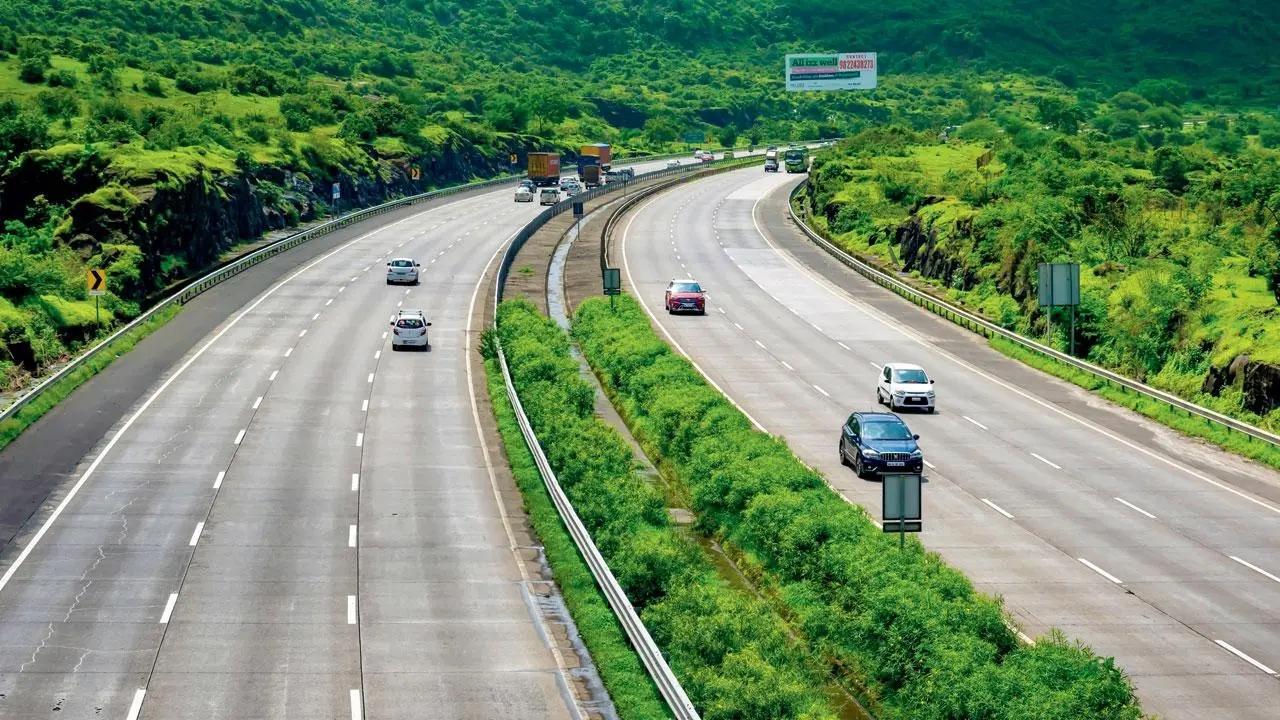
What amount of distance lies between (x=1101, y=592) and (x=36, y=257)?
4920cm

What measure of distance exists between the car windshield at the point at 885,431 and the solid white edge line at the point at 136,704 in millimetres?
21425

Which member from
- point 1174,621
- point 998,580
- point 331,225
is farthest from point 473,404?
point 331,225

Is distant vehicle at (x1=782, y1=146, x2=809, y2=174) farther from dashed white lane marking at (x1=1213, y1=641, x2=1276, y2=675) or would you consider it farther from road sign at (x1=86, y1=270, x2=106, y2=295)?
dashed white lane marking at (x1=1213, y1=641, x2=1276, y2=675)

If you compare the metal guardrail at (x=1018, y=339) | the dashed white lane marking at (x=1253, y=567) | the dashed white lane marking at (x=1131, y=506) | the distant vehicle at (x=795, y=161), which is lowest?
the distant vehicle at (x=795, y=161)

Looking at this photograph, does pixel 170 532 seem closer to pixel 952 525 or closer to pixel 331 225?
pixel 952 525

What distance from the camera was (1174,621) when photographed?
2880 cm

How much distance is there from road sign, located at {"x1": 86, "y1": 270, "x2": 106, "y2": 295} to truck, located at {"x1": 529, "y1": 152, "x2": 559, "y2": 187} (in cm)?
7776

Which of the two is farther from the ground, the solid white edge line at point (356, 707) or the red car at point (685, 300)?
the solid white edge line at point (356, 707)

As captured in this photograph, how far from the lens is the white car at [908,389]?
48.8 m

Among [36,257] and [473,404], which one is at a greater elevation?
[36,257]

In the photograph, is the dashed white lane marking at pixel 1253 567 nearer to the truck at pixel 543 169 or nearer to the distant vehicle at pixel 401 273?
the distant vehicle at pixel 401 273

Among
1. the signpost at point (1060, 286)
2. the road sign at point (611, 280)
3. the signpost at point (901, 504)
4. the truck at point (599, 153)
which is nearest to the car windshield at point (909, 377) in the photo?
the signpost at point (1060, 286)

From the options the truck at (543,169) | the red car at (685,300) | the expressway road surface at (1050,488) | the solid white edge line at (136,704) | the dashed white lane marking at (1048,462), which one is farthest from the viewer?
the truck at (543,169)

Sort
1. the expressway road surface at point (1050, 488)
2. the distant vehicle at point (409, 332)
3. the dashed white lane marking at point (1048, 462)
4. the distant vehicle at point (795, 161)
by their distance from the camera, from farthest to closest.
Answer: the distant vehicle at point (795, 161)
the distant vehicle at point (409, 332)
the dashed white lane marking at point (1048, 462)
the expressway road surface at point (1050, 488)
